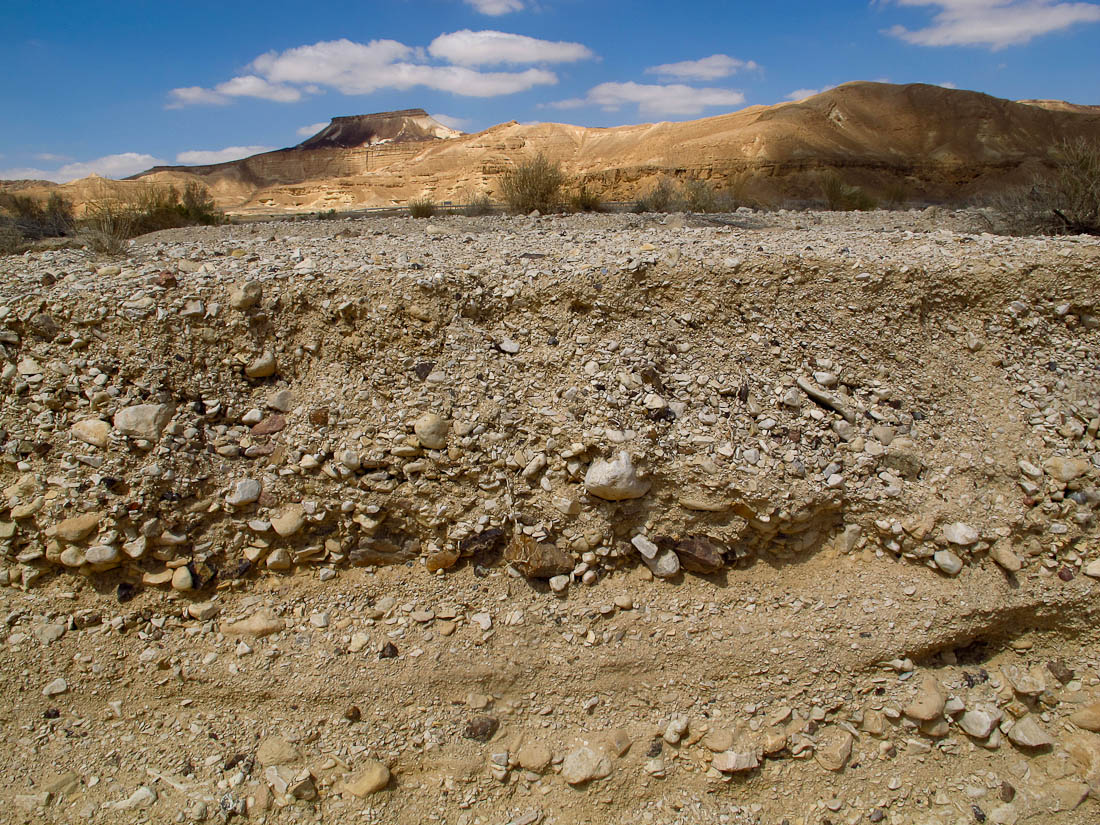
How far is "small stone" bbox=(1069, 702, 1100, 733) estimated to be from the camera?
260 centimetres

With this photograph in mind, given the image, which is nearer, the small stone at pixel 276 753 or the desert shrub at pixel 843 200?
the small stone at pixel 276 753

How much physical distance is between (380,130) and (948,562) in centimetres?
6023

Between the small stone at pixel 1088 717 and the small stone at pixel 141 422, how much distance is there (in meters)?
4.38

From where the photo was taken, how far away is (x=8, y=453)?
9.32ft

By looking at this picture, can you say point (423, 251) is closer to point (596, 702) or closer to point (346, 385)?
point (346, 385)

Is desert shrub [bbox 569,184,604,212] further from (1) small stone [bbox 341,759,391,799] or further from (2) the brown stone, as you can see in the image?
(1) small stone [bbox 341,759,391,799]

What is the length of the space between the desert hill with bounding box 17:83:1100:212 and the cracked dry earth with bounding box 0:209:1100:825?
17037 mm

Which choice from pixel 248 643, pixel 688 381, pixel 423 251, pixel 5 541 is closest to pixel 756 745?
pixel 688 381

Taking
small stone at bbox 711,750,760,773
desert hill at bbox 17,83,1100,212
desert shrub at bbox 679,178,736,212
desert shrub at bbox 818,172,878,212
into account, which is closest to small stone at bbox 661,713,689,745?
small stone at bbox 711,750,760,773

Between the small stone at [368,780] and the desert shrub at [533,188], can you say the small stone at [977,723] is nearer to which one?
the small stone at [368,780]

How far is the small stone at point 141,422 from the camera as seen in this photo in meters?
2.85

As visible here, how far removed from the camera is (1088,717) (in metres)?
2.61

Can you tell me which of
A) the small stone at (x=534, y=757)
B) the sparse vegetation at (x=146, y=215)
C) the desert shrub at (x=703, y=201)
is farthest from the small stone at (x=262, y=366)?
the desert shrub at (x=703, y=201)

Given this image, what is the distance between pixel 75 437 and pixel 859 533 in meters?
3.80
